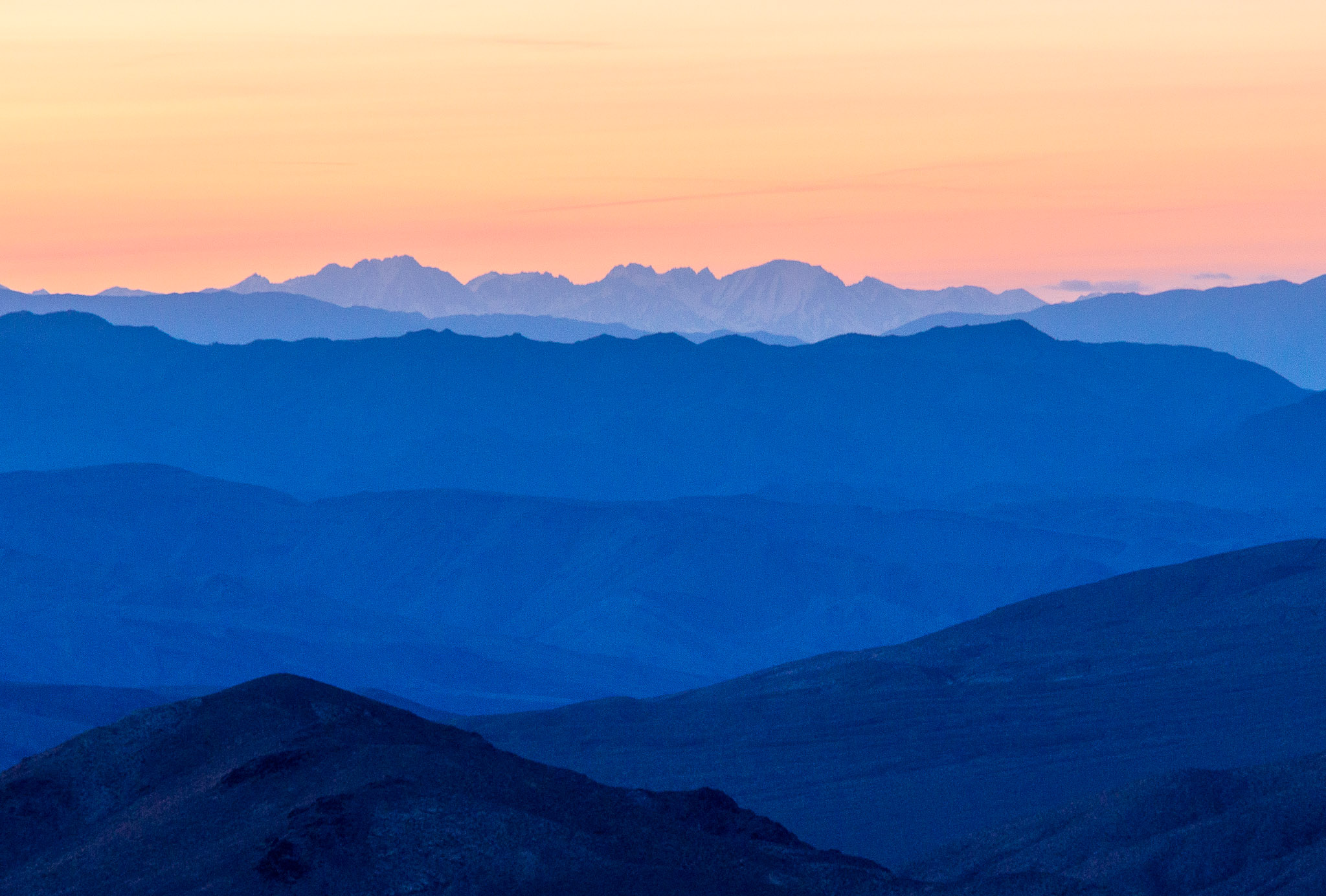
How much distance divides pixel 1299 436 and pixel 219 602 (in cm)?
8383

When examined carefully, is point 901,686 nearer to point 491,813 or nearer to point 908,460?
point 491,813

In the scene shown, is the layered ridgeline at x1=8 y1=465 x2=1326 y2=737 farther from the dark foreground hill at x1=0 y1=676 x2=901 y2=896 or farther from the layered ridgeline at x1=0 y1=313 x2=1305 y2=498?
the dark foreground hill at x1=0 y1=676 x2=901 y2=896

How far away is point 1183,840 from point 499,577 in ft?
236

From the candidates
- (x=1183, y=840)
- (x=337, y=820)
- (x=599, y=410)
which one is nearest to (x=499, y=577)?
(x=599, y=410)

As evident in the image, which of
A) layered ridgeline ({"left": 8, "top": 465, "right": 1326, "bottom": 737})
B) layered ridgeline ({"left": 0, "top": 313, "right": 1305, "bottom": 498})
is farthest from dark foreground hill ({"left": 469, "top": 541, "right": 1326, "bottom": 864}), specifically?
A: layered ridgeline ({"left": 0, "top": 313, "right": 1305, "bottom": 498})

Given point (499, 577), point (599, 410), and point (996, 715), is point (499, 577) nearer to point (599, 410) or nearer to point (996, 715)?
point (599, 410)

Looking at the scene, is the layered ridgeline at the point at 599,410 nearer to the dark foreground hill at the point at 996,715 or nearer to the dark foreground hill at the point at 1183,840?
the dark foreground hill at the point at 996,715

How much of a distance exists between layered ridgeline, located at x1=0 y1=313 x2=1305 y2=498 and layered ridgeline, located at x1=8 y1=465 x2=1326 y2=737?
2618cm

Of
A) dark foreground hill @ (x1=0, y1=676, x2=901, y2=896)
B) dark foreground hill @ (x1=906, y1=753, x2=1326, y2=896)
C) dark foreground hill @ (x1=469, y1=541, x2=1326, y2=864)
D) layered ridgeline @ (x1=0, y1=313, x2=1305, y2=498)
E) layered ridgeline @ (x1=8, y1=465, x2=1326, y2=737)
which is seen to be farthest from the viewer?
layered ridgeline @ (x1=0, y1=313, x2=1305, y2=498)

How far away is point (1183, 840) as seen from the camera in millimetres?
27062

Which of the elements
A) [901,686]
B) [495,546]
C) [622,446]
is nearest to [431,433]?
[622,446]

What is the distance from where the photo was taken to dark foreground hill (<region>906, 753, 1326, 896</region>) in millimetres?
25672

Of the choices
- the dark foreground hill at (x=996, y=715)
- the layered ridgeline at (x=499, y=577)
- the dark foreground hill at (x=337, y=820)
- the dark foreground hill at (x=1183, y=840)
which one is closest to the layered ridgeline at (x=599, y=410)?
the layered ridgeline at (x=499, y=577)

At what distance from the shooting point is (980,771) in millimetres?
41250
